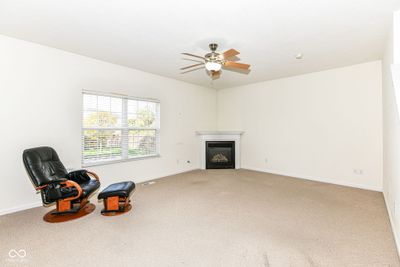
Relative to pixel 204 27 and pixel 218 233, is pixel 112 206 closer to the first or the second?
pixel 218 233

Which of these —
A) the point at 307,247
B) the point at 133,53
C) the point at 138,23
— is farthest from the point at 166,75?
the point at 307,247

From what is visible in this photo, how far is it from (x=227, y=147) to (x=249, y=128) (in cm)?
91

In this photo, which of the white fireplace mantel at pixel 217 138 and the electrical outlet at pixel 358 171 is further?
the white fireplace mantel at pixel 217 138

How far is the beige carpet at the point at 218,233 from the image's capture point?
1967 mm

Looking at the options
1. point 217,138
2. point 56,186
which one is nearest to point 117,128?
point 56,186

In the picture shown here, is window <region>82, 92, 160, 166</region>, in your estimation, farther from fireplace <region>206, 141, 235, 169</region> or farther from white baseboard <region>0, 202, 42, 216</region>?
fireplace <region>206, 141, 235, 169</region>

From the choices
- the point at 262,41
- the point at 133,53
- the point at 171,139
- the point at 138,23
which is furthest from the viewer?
the point at 171,139

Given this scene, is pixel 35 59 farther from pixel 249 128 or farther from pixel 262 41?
pixel 249 128

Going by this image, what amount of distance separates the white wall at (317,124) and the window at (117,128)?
113 inches

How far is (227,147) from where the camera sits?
6.40m

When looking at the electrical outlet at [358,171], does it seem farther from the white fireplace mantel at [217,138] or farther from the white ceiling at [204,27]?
the white fireplace mantel at [217,138]

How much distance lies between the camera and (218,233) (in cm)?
244

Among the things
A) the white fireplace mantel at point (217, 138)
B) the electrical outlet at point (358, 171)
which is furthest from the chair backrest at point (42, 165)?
the electrical outlet at point (358, 171)

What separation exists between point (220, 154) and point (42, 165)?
15.0 ft
